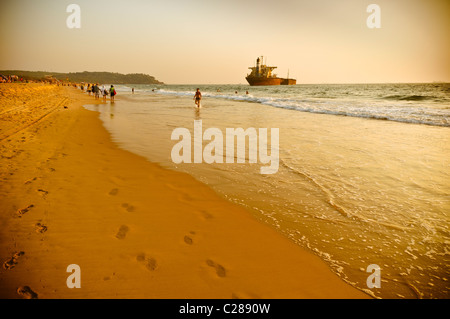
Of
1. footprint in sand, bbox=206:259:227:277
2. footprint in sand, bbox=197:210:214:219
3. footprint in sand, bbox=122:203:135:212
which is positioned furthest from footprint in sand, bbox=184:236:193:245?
footprint in sand, bbox=122:203:135:212

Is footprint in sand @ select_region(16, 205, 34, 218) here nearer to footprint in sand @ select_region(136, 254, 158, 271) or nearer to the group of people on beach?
footprint in sand @ select_region(136, 254, 158, 271)

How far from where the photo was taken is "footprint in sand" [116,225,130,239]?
3026 mm

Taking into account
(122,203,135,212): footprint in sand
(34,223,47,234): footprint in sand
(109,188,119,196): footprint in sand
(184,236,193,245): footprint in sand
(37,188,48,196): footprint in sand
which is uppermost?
(37,188,48,196): footprint in sand

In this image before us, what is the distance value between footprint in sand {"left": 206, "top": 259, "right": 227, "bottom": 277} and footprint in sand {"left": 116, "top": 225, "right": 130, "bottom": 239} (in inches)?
50.0

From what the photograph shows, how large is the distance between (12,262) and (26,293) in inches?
22.7

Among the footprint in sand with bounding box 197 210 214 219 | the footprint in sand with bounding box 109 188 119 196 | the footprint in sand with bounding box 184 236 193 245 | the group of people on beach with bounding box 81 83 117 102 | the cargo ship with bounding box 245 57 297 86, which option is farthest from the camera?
the cargo ship with bounding box 245 57 297 86

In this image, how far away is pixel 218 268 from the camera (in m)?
2.58

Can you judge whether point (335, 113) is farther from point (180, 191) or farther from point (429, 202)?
point (180, 191)

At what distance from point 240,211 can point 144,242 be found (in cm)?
167

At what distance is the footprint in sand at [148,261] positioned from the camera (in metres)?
2.52

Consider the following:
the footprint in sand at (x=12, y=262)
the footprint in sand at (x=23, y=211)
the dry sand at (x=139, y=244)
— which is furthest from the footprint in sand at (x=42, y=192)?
the footprint in sand at (x=12, y=262)

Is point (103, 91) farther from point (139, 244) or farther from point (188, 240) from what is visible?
point (188, 240)
